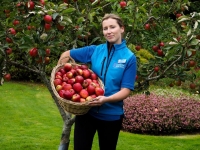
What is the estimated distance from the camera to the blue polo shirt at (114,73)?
2812mm

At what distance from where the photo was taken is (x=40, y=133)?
6129 mm

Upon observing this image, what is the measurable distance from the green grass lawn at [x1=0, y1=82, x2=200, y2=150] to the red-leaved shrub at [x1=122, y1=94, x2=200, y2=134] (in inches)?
8.2

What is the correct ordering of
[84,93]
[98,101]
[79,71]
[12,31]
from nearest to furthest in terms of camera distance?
1. [98,101]
2. [84,93]
3. [79,71]
4. [12,31]

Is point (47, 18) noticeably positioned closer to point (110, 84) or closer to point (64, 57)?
point (64, 57)

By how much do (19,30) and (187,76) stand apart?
1.65m

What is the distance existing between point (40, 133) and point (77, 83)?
3.46 metres

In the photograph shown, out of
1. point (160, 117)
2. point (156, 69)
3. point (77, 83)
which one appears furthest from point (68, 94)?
point (160, 117)

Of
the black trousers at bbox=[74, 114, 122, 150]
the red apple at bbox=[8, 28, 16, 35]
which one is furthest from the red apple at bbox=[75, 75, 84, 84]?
the red apple at bbox=[8, 28, 16, 35]

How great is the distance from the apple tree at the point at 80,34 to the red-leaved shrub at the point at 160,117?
110 inches

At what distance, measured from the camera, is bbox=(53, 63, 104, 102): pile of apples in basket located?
109 inches

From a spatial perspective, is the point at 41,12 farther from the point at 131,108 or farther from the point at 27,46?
the point at 131,108

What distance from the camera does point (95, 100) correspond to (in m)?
2.67

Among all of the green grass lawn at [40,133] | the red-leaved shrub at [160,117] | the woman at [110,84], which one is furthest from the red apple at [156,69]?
the red-leaved shrub at [160,117]

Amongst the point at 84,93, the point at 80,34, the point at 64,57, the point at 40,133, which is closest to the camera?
the point at 84,93
